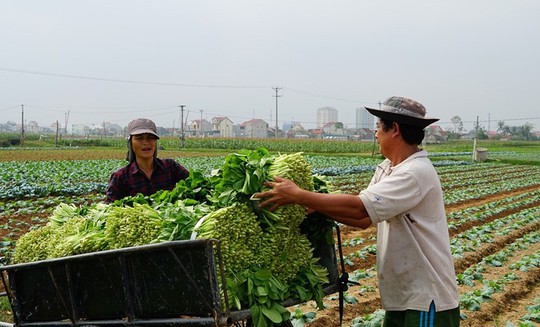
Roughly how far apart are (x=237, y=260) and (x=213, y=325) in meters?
0.41

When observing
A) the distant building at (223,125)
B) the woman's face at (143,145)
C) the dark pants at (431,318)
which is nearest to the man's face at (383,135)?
the dark pants at (431,318)

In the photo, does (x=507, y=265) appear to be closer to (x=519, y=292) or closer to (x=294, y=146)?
(x=519, y=292)

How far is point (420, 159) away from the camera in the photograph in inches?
123

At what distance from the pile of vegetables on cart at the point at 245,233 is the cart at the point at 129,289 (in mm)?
140

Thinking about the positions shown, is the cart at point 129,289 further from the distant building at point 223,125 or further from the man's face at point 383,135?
the distant building at point 223,125

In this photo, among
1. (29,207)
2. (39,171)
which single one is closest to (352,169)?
(39,171)

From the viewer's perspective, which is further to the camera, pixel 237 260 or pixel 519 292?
pixel 519 292

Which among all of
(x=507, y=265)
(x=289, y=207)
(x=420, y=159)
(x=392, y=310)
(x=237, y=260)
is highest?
(x=420, y=159)

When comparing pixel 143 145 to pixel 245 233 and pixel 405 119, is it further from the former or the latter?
pixel 405 119

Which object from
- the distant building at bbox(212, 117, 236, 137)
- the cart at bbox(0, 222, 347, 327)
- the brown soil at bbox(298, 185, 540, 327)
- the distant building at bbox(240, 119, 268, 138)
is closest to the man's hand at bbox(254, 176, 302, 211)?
the cart at bbox(0, 222, 347, 327)

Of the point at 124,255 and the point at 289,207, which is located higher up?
the point at 289,207

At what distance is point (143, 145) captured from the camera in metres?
5.05

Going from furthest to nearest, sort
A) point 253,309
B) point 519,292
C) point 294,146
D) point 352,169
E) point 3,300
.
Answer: point 294,146, point 352,169, point 519,292, point 3,300, point 253,309

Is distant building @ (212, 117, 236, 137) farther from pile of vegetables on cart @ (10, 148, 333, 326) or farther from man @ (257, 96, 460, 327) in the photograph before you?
man @ (257, 96, 460, 327)
